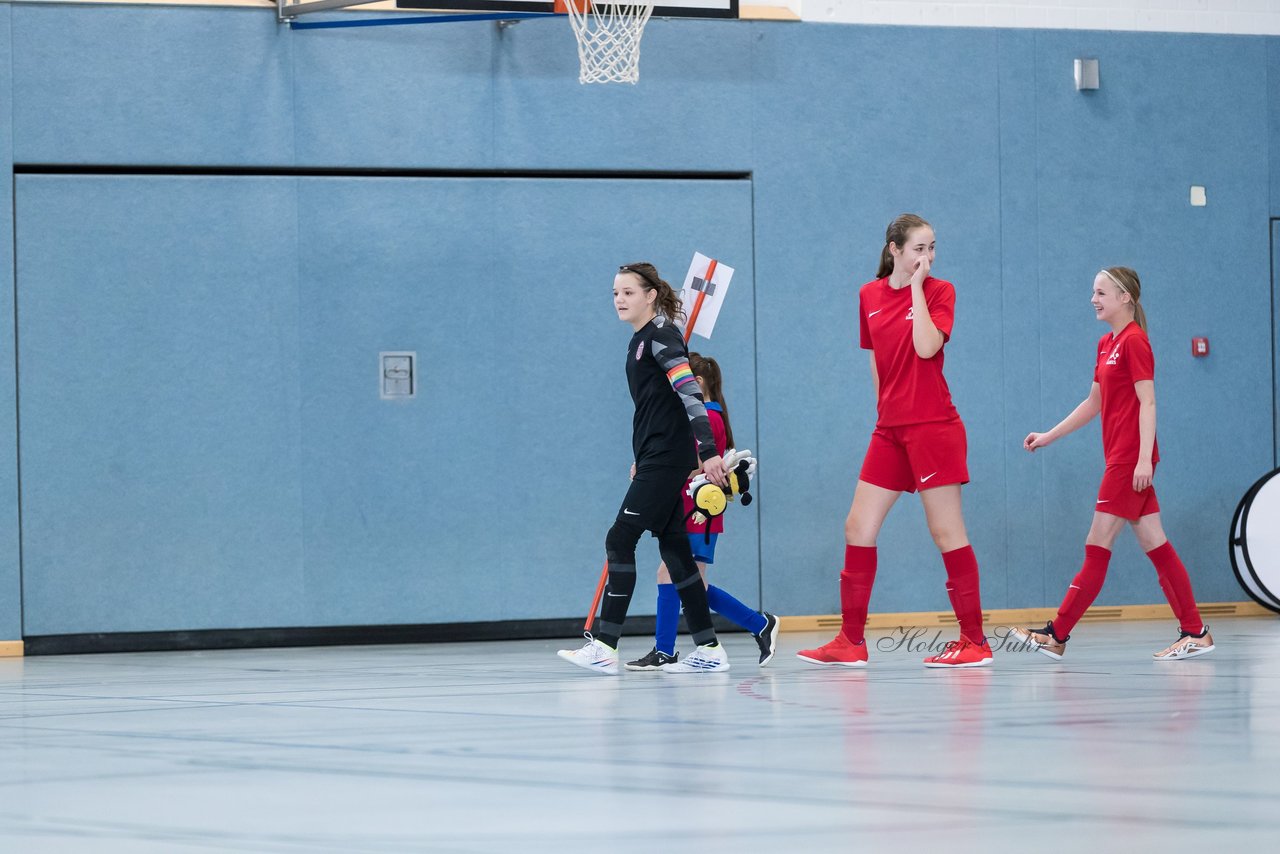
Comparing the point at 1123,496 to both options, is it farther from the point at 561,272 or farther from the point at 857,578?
the point at 561,272

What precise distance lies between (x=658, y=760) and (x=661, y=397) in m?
2.44

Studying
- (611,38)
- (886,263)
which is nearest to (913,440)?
(886,263)

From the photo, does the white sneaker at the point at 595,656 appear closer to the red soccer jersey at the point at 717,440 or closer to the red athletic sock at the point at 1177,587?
the red soccer jersey at the point at 717,440

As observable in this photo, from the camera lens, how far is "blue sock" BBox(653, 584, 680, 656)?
6.55m

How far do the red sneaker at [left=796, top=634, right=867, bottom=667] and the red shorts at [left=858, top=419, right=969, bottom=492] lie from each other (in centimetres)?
67

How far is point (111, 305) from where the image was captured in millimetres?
8312

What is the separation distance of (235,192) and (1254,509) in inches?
231

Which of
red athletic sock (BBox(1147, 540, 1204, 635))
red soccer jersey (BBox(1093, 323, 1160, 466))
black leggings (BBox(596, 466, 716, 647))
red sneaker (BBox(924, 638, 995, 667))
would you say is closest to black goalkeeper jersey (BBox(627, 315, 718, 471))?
black leggings (BBox(596, 466, 716, 647))

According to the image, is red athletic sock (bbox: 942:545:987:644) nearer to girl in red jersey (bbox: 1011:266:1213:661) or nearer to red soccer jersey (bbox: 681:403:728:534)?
girl in red jersey (bbox: 1011:266:1213:661)

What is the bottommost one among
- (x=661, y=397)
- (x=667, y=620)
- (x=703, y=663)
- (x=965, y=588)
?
(x=703, y=663)

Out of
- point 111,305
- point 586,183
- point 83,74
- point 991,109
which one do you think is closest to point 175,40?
point 83,74

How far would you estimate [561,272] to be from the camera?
345 inches

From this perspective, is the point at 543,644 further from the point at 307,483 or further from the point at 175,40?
the point at 175,40

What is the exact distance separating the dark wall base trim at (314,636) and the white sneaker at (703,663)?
1.86 meters
